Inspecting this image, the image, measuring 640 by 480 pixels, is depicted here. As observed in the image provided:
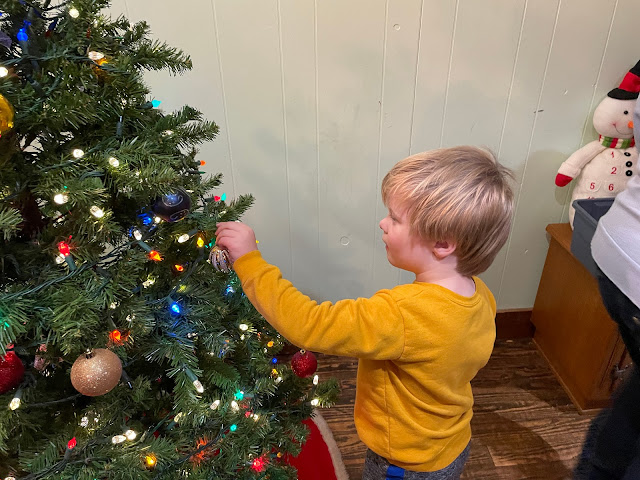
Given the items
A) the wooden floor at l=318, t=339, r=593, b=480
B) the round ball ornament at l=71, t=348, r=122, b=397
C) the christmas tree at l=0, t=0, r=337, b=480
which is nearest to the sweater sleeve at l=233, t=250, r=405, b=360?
the christmas tree at l=0, t=0, r=337, b=480

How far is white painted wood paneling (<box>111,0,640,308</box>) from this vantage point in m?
1.36

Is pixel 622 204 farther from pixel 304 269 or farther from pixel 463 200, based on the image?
Result: pixel 304 269

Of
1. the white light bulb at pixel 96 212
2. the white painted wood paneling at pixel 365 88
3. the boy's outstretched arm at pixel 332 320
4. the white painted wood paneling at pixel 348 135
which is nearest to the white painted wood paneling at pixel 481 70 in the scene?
the white painted wood paneling at pixel 365 88

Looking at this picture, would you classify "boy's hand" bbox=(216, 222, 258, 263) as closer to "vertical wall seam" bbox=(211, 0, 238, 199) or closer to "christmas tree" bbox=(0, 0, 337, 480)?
"christmas tree" bbox=(0, 0, 337, 480)

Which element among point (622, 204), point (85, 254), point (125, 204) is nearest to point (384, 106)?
point (622, 204)

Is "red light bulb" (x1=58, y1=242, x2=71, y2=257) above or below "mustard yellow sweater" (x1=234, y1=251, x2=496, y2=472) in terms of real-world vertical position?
above

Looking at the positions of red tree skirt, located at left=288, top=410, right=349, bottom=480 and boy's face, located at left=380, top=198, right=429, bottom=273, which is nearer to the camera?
boy's face, located at left=380, top=198, right=429, bottom=273

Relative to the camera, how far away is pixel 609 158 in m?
1.54

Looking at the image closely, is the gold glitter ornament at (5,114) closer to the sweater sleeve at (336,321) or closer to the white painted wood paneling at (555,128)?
the sweater sleeve at (336,321)

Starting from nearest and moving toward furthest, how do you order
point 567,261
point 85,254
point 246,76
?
1. point 85,254
2. point 246,76
3. point 567,261

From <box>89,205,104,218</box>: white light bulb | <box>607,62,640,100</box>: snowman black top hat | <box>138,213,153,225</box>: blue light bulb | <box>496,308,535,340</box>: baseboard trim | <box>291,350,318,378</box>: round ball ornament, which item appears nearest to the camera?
<box>89,205,104,218</box>: white light bulb

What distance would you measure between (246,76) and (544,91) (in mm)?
902

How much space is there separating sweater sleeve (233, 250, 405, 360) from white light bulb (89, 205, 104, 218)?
25cm

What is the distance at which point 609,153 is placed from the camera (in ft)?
5.07
